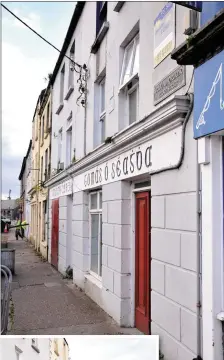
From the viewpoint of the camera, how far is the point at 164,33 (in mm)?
4090

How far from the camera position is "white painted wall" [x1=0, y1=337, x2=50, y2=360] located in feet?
8.69

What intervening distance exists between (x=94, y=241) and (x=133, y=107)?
2932mm

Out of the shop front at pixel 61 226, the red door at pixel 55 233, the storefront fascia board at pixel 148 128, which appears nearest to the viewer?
the storefront fascia board at pixel 148 128

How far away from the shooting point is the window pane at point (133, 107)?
545 centimetres

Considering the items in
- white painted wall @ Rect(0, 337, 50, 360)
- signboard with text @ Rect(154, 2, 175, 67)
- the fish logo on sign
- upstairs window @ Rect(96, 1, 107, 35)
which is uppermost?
upstairs window @ Rect(96, 1, 107, 35)

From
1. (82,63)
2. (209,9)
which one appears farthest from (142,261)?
(82,63)

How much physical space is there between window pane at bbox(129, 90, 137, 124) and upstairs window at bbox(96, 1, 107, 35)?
6.73 ft

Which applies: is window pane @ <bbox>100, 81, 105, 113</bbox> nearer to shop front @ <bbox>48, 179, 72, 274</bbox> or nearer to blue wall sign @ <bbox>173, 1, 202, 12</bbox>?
shop front @ <bbox>48, 179, 72, 274</bbox>

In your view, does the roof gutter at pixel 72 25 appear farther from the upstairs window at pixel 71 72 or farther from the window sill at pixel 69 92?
the window sill at pixel 69 92

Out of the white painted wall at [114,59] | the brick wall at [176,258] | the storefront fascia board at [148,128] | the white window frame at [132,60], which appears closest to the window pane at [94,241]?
the storefront fascia board at [148,128]

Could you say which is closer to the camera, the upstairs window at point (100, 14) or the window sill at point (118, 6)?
the window sill at point (118, 6)

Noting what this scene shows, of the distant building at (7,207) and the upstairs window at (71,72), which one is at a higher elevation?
the upstairs window at (71,72)

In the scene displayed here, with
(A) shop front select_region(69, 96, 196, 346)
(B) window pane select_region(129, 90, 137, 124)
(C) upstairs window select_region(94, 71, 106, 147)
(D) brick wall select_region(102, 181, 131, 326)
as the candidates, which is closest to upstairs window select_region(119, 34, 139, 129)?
(B) window pane select_region(129, 90, 137, 124)

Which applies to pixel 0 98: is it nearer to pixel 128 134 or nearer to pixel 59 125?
pixel 128 134
